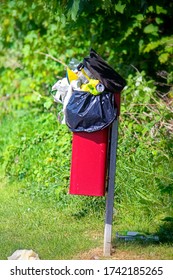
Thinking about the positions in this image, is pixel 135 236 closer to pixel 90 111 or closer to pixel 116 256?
pixel 116 256

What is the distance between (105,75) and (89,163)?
0.68 metres

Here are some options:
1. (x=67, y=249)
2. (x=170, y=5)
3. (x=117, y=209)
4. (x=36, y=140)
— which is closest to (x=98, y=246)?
(x=67, y=249)

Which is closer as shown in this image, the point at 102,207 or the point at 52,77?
the point at 102,207

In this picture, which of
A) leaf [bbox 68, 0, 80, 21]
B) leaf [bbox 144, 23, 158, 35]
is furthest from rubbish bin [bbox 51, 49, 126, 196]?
leaf [bbox 144, 23, 158, 35]

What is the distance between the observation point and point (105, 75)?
604 cm

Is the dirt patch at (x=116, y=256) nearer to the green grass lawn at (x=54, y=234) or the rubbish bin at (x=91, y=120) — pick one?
the green grass lawn at (x=54, y=234)

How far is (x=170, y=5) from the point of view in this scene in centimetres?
982

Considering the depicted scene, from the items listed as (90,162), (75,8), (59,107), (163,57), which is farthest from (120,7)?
(90,162)

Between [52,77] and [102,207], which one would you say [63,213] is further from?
[52,77]

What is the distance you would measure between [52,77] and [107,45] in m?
1.13

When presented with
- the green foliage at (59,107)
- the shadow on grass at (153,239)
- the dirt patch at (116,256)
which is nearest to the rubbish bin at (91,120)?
the dirt patch at (116,256)

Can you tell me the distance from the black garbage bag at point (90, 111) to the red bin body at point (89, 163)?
0.27ft

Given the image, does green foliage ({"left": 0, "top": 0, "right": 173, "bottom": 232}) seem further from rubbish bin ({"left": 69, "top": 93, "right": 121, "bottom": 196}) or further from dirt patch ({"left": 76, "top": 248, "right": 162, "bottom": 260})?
rubbish bin ({"left": 69, "top": 93, "right": 121, "bottom": 196})

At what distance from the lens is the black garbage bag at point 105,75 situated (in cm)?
600
